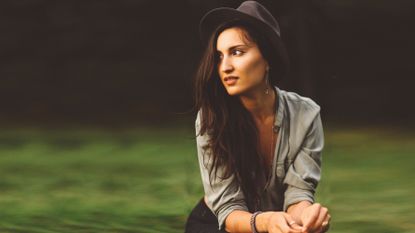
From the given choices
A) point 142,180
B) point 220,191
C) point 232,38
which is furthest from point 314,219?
point 142,180

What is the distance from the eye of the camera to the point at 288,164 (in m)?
2.81

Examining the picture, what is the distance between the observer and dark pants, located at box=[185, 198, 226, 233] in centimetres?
292

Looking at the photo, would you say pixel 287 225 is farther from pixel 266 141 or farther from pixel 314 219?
pixel 266 141

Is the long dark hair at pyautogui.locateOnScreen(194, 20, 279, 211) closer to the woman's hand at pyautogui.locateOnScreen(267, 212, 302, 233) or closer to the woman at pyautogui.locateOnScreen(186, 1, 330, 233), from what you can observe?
the woman at pyautogui.locateOnScreen(186, 1, 330, 233)

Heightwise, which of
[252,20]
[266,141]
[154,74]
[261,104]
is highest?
[154,74]

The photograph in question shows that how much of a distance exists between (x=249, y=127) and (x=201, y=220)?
406 millimetres

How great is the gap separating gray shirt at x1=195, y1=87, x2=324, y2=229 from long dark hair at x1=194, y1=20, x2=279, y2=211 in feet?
0.12

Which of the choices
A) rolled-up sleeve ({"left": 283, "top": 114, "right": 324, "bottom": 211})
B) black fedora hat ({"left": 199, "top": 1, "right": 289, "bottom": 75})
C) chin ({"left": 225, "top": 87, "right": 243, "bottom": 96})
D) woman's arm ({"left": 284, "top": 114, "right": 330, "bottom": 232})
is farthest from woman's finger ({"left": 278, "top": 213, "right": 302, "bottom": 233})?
black fedora hat ({"left": 199, "top": 1, "right": 289, "bottom": 75})

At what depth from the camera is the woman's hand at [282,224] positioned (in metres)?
2.48

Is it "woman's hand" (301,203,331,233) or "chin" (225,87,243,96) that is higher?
"chin" (225,87,243,96)

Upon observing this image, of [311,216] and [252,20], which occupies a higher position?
[252,20]

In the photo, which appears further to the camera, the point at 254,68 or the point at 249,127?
the point at 249,127

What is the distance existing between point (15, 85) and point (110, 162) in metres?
3.13

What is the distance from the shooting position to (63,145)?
7090mm
